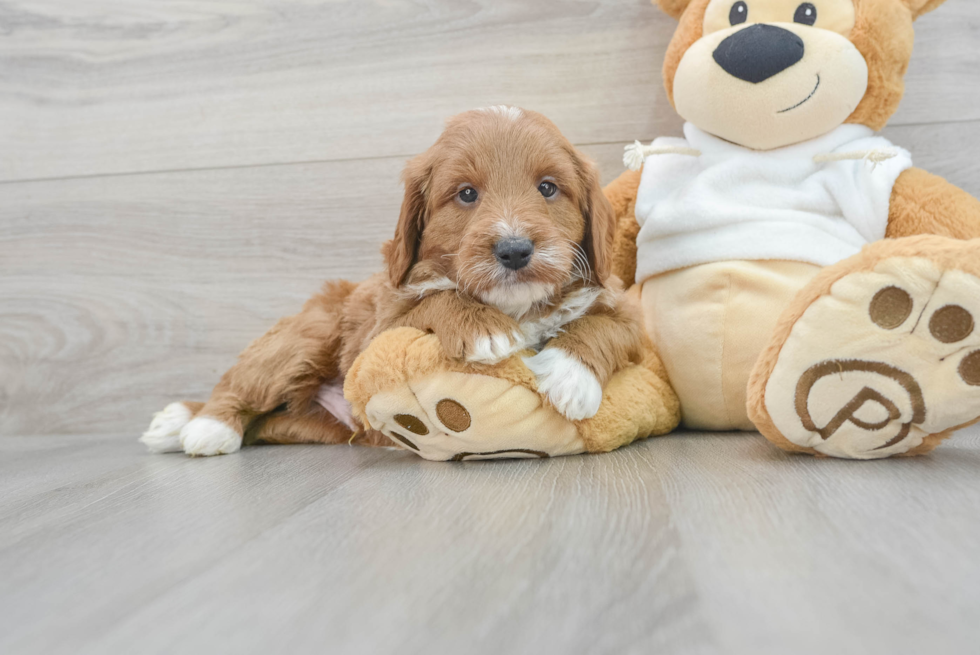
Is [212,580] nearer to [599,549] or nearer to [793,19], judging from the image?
[599,549]

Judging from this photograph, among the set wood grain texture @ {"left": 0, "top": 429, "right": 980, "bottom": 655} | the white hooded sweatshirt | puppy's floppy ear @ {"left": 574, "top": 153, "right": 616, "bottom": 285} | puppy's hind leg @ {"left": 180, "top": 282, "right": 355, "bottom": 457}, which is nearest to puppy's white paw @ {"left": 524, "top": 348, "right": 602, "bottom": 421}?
wood grain texture @ {"left": 0, "top": 429, "right": 980, "bottom": 655}

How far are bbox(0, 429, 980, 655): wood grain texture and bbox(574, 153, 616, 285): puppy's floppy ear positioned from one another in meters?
0.37

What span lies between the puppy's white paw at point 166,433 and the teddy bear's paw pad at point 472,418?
2.27 feet

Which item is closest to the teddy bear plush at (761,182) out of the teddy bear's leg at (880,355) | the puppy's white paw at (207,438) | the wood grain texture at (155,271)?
the teddy bear's leg at (880,355)

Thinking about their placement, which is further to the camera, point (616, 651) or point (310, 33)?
point (310, 33)

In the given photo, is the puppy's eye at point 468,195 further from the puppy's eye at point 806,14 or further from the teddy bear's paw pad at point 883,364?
the puppy's eye at point 806,14

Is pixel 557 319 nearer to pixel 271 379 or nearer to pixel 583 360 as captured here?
pixel 583 360

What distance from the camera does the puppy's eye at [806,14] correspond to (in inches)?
57.6

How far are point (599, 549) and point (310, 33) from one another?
1759 mm

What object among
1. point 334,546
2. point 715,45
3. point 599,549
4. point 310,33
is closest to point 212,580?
point 334,546

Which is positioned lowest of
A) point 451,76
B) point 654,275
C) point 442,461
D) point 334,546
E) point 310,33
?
point 442,461

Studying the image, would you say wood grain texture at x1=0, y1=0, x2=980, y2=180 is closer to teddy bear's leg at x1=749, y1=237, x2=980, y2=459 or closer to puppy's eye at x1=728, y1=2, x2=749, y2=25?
puppy's eye at x1=728, y1=2, x2=749, y2=25

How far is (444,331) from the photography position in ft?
4.01

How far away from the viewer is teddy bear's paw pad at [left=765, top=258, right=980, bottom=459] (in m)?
1.00
